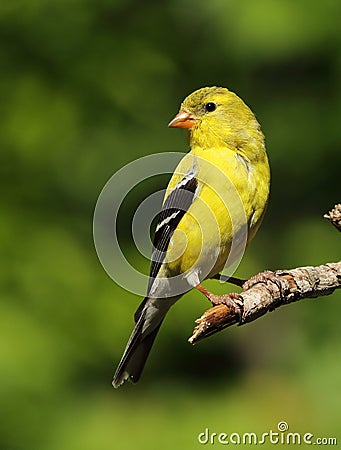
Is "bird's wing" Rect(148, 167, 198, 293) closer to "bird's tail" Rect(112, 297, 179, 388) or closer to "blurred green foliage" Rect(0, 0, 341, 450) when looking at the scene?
"bird's tail" Rect(112, 297, 179, 388)

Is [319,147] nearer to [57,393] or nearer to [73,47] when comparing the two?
[73,47]

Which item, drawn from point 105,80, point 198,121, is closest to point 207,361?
point 105,80

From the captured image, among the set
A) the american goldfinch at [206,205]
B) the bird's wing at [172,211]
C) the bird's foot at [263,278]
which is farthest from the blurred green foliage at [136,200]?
the bird's foot at [263,278]

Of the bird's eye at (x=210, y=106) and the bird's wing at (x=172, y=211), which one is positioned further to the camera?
the bird's eye at (x=210, y=106)

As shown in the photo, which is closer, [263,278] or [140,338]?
[263,278]

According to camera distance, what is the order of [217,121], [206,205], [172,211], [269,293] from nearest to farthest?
[269,293] → [206,205] → [172,211] → [217,121]

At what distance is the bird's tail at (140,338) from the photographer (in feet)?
13.4

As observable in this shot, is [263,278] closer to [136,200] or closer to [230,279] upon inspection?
[230,279]

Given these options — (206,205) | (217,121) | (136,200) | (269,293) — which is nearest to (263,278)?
(269,293)

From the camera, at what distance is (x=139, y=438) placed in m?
5.43

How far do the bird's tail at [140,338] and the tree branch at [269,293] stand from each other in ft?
2.05

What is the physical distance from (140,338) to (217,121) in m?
1.17

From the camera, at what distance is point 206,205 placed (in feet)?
12.0

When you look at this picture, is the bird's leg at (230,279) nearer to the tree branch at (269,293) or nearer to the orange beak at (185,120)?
the tree branch at (269,293)
